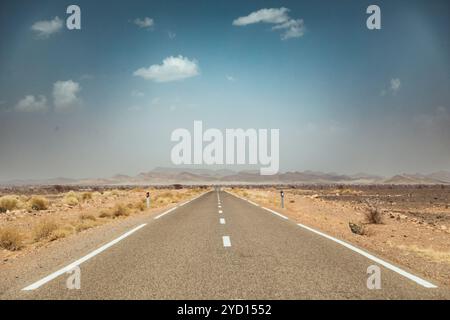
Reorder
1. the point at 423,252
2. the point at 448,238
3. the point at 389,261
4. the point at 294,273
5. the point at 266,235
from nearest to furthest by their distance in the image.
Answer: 1. the point at 294,273
2. the point at 389,261
3. the point at 423,252
4. the point at 266,235
5. the point at 448,238

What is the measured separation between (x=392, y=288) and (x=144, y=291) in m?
3.52

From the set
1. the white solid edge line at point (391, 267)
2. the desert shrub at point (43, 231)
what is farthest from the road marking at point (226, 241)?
the desert shrub at point (43, 231)

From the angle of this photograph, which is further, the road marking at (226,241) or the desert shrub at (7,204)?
the desert shrub at (7,204)

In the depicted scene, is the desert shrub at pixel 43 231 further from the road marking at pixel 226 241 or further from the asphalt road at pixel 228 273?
the road marking at pixel 226 241

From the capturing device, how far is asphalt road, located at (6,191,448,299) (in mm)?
5848

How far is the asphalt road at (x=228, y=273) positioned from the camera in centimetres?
585

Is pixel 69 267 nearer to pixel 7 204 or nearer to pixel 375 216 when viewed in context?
pixel 375 216

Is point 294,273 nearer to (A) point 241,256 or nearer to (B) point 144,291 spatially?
(A) point 241,256

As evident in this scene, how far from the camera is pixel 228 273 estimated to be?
7.11 meters

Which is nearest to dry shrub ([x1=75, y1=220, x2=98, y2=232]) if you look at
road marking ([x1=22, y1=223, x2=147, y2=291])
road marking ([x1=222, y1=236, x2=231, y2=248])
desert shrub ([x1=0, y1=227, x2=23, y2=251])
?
desert shrub ([x1=0, y1=227, x2=23, y2=251])

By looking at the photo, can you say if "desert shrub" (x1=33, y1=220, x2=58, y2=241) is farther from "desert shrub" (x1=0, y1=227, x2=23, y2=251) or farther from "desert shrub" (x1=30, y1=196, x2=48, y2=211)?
"desert shrub" (x1=30, y1=196, x2=48, y2=211)
